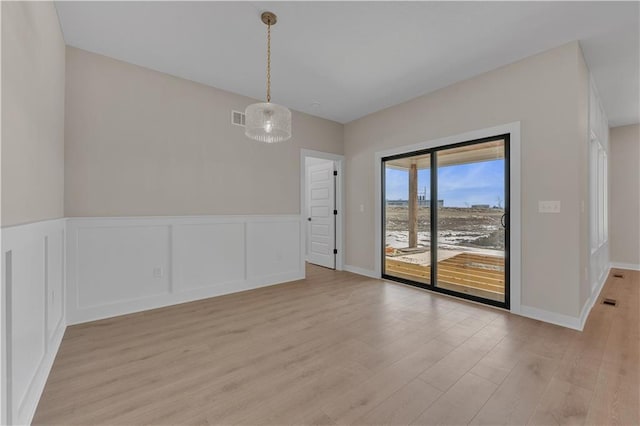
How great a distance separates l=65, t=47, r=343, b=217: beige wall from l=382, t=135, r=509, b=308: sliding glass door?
205 centimetres

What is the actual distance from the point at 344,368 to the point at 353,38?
9.64 ft

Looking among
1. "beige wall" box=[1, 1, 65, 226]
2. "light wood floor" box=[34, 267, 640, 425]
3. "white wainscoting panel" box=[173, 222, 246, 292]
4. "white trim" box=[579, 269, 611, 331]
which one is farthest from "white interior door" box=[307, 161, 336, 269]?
"beige wall" box=[1, 1, 65, 226]

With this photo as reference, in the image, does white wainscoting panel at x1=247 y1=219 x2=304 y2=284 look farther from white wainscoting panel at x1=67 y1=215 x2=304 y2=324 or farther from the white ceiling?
the white ceiling

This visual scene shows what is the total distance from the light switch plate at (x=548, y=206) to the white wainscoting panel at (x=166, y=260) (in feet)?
10.9

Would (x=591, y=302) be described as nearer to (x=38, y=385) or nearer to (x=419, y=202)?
(x=419, y=202)

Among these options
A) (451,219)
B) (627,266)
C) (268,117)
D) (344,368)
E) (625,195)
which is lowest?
(344,368)

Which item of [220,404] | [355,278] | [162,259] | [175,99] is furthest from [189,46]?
[355,278]

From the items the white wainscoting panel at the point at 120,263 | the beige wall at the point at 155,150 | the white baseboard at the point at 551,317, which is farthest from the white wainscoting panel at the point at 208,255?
the white baseboard at the point at 551,317

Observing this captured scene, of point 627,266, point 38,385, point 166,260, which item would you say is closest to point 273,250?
point 166,260

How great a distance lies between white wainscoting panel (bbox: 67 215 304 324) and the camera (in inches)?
113

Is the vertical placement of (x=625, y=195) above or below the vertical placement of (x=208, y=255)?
above

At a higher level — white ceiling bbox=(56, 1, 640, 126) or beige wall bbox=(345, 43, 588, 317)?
white ceiling bbox=(56, 1, 640, 126)

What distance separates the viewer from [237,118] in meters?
3.96

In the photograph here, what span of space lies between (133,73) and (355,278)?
166 inches
